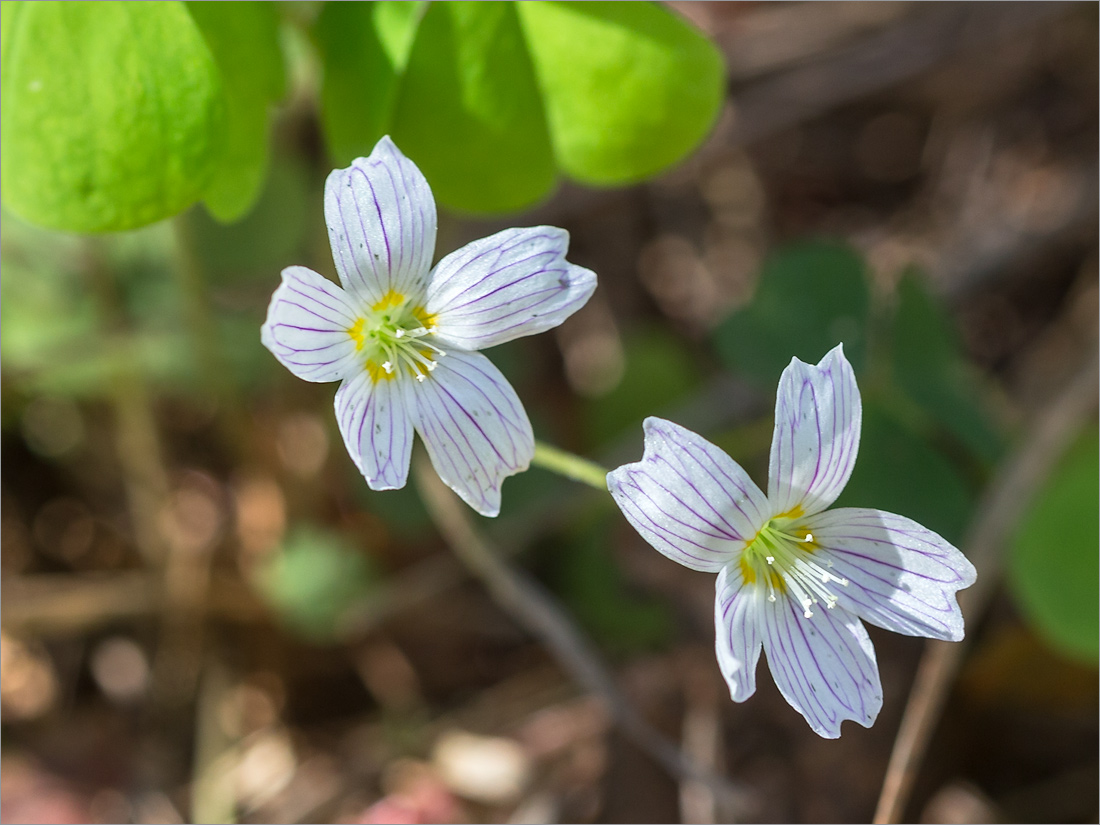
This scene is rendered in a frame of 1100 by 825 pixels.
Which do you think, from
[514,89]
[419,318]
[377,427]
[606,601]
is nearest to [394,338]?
[419,318]

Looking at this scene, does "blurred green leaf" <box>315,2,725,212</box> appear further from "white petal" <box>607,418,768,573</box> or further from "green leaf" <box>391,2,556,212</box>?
"white petal" <box>607,418,768,573</box>

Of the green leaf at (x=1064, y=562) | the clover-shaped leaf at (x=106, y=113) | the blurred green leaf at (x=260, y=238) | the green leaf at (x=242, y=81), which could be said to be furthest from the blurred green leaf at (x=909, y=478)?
the blurred green leaf at (x=260, y=238)

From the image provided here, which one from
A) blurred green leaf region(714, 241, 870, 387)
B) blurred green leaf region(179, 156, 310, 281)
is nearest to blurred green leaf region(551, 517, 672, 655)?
blurred green leaf region(714, 241, 870, 387)

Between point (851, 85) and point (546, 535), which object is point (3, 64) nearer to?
point (546, 535)

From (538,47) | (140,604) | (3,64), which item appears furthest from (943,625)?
(140,604)

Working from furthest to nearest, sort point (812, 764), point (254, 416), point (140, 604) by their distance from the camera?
1. point (254, 416)
2. point (140, 604)
3. point (812, 764)

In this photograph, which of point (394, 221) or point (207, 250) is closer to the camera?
point (394, 221)

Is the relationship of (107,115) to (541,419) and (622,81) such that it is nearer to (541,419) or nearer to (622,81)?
(622,81)
